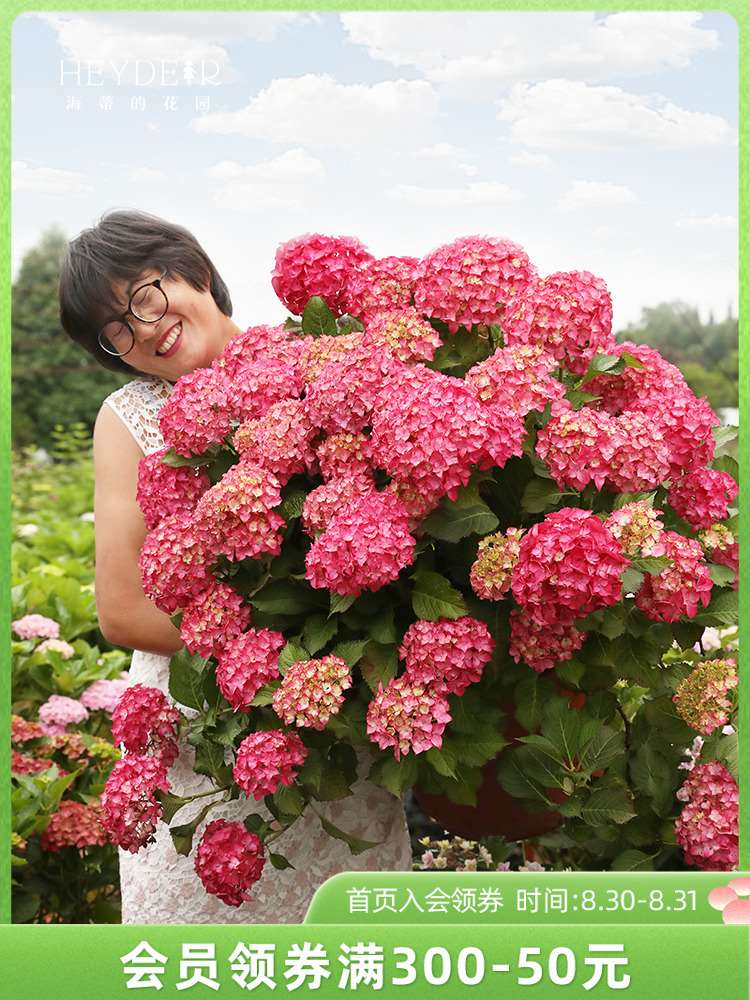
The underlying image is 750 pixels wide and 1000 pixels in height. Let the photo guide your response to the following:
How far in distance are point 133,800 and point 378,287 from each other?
0.85 meters

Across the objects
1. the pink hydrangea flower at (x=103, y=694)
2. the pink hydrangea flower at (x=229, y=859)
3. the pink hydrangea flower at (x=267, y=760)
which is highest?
the pink hydrangea flower at (x=267, y=760)

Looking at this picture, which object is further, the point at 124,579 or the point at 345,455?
the point at 124,579

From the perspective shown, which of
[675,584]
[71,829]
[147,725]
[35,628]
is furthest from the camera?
[35,628]

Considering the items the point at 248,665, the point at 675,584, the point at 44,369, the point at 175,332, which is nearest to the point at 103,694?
the point at 175,332

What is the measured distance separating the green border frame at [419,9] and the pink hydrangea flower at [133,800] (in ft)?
0.73

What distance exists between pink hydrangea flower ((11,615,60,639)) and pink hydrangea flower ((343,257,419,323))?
1862mm

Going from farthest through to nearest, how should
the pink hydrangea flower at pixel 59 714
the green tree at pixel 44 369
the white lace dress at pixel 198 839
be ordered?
the green tree at pixel 44 369, the pink hydrangea flower at pixel 59 714, the white lace dress at pixel 198 839

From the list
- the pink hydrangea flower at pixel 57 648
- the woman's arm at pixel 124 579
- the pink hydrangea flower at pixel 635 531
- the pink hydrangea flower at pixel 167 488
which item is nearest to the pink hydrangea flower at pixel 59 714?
the pink hydrangea flower at pixel 57 648

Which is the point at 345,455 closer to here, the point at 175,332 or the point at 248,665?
the point at 248,665

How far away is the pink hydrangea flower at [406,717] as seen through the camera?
56.2 inches

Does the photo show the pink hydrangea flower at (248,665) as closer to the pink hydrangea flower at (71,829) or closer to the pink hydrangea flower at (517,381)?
the pink hydrangea flower at (517,381)

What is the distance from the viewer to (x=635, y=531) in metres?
1.44

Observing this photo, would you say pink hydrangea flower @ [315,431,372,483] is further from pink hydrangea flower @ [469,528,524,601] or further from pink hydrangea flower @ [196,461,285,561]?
pink hydrangea flower @ [469,528,524,601]

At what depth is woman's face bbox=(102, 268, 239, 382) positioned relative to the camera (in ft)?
6.52
